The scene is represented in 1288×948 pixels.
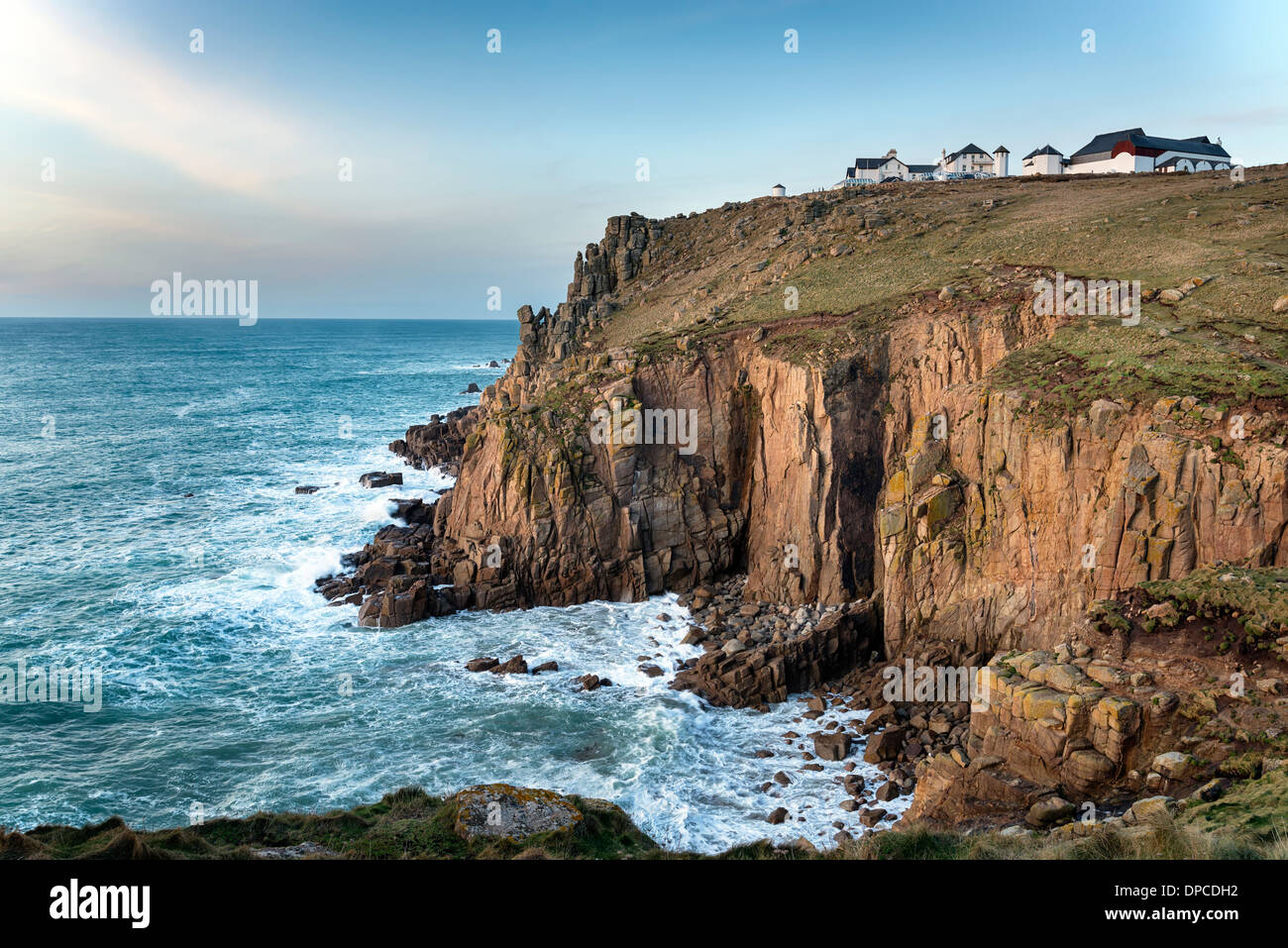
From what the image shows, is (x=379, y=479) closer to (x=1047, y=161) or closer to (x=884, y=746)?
(x=884, y=746)

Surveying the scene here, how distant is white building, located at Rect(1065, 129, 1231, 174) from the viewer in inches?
2670

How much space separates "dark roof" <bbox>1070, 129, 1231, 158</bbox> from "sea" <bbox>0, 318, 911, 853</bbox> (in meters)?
65.8

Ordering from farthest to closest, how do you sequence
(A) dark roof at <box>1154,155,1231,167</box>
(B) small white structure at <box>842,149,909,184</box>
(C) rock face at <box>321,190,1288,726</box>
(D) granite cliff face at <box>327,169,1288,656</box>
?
(B) small white structure at <box>842,149,909,184</box>
(A) dark roof at <box>1154,155,1231,167</box>
(C) rock face at <box>321,190,1288,726</box>
(D) granite cliff face at <box>327,169,1288,656</box>

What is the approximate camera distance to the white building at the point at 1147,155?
67.8 metres

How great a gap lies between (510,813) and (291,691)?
1676cm

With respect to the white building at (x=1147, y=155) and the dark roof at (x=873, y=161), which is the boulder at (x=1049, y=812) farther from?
the dark roof at (x=873, y=161)

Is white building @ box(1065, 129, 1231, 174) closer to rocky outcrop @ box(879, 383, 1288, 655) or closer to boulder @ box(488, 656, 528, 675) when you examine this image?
rocky outcrop @ box(879, 383, 1288, 655)

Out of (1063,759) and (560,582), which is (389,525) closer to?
(560,582)

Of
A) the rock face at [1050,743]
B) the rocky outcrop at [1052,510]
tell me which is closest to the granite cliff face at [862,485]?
the rocky outcrop at [1052,510]

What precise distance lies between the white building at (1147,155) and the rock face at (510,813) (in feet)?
243

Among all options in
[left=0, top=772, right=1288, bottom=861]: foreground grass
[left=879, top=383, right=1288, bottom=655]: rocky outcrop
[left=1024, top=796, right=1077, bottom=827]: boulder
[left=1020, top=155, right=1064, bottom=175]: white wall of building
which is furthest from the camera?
[left=1020, top=155, right=1064, bottom=175]: white wall of building

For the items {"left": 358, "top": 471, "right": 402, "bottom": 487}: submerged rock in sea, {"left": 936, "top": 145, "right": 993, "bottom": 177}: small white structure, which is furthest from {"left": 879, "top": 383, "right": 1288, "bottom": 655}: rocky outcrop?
{"left": 936, "top": 145, "right": 993, "bottom": 177}: small white structure

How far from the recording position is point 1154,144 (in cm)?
6881

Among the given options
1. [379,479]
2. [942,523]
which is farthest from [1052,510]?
[379,479]
